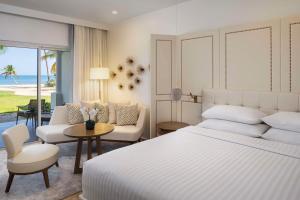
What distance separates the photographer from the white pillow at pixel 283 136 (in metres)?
2.17

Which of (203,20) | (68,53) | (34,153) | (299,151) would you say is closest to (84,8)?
(68,53)

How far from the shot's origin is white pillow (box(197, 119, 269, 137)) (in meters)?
2.46

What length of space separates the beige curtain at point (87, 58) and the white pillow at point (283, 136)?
386 cm

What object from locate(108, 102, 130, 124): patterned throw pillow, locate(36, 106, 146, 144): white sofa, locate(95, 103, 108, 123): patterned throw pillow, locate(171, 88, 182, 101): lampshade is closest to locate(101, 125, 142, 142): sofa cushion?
locate(36, 106, 146, 144): white sofa

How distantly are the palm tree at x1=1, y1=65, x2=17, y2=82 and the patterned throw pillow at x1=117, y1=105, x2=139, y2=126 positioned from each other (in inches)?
87.0

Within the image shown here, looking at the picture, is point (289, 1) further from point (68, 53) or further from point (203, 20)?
point (68, 53)

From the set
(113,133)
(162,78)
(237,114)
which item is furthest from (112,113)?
(237,114)

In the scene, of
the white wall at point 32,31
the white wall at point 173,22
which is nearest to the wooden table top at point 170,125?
the white wall at point 173,22

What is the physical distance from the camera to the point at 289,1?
2.66 meters

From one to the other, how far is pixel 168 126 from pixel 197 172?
6.44ft

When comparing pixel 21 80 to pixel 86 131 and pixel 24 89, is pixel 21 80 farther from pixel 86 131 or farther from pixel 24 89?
pixel 86 131

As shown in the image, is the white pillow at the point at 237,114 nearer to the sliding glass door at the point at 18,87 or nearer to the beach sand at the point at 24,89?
the beach sand at the point at 24,89

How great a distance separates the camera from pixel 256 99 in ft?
9.47

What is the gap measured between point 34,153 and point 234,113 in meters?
2.56
